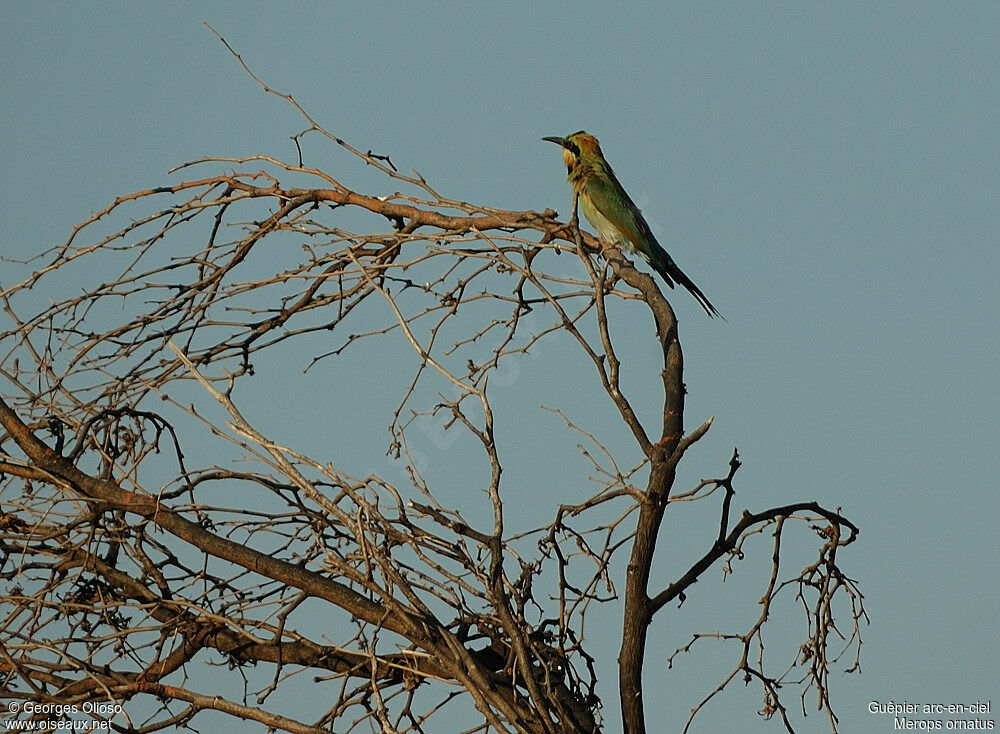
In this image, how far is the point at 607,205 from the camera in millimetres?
4422

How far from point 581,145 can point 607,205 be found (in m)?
0.31

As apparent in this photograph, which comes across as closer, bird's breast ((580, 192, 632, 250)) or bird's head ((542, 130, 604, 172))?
bird's breast ((580, 192, 632, 250))

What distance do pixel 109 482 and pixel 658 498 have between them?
1307 mm

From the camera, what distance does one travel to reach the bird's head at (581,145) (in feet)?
14.9

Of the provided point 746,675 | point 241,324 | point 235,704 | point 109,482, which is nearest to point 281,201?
point 241,324

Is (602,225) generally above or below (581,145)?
below

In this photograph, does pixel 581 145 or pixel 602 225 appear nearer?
pixel 602 225

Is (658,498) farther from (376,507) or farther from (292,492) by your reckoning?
(292,492)

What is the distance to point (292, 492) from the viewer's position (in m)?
2.57

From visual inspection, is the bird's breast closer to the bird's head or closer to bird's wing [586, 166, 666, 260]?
bird's wing [586, 166, 666, 260]

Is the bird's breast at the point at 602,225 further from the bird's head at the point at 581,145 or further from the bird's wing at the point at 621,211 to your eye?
the bird's head at the point at 581,145

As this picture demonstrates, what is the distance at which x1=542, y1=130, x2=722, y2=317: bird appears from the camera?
430 centimetres

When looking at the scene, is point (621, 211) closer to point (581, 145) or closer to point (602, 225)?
point (602, 225)

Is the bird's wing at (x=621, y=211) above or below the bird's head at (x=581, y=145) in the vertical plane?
below
